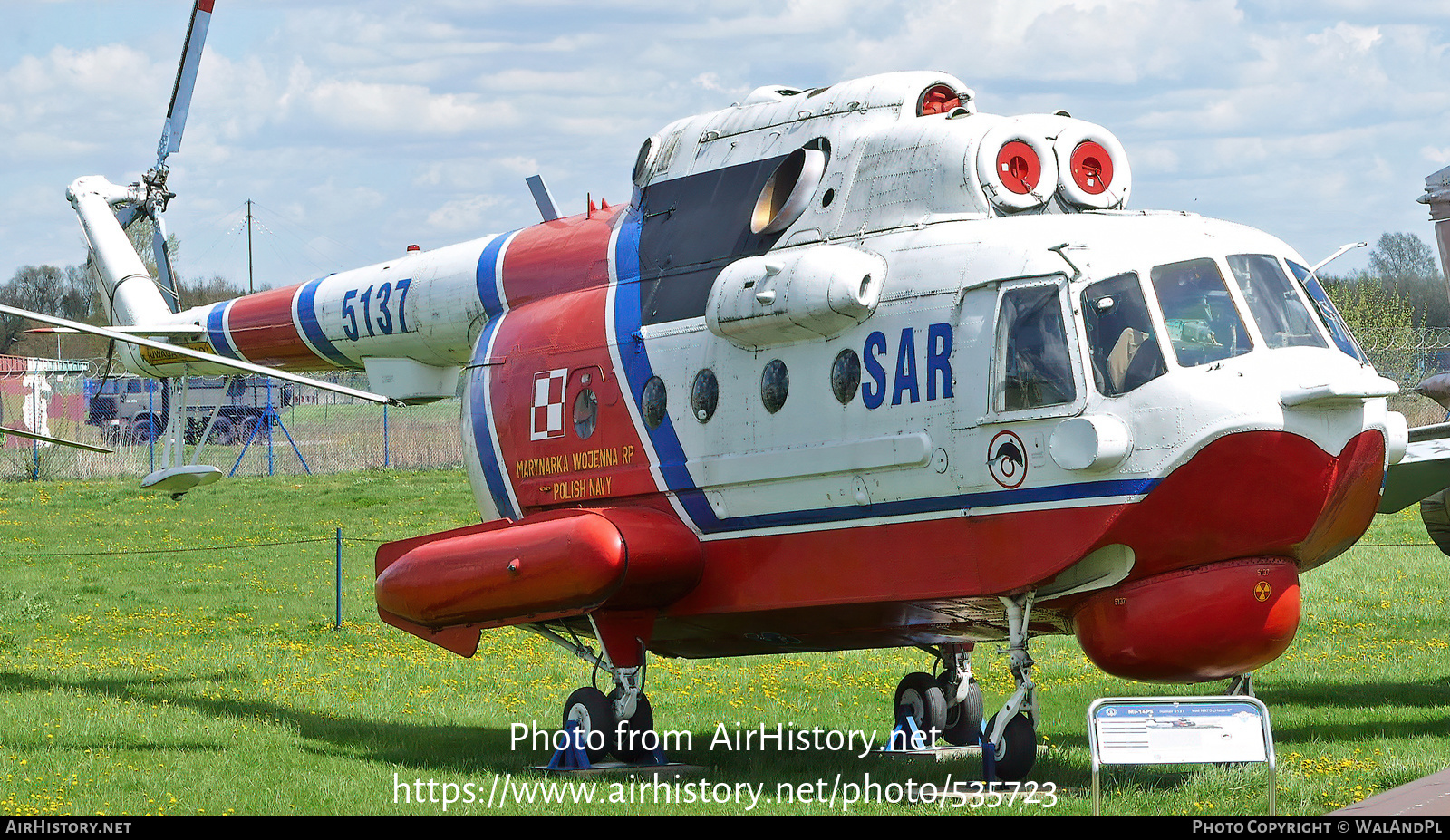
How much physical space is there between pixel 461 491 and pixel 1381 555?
18.3 m

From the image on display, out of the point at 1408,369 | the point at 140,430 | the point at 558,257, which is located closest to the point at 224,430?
the point at 140,430

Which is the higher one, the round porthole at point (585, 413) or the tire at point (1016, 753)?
the round porthole at point (585, 413)

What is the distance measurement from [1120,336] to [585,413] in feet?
15.7

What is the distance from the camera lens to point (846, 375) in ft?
36.9

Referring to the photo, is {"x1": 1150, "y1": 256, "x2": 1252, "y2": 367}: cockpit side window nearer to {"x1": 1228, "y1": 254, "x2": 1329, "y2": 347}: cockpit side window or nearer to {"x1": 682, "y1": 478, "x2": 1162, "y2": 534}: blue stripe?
{"x1": 1228, "y1": 254, "x2": 1329, "y2": 347}: cockpit side window

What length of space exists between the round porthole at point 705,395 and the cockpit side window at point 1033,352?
8.24 feet

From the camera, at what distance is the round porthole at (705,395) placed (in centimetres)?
1209

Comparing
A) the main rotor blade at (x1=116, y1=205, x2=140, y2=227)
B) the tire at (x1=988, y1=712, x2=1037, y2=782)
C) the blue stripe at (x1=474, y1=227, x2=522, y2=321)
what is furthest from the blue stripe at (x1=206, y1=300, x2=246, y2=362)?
the tire at (x1=988, y1=712, x2=1037, y2=782)

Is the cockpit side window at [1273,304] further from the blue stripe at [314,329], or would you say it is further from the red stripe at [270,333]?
the red stripe at [270,333]

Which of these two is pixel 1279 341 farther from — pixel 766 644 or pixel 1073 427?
pixel 766 644

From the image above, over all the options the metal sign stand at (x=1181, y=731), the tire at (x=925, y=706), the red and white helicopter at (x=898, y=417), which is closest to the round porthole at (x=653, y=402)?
the red and white helicopter at (x=898, y=417)

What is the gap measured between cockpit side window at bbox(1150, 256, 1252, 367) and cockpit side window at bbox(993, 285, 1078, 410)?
2.17ft

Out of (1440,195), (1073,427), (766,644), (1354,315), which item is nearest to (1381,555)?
(1440,195)

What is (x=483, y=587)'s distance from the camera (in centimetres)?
1254
